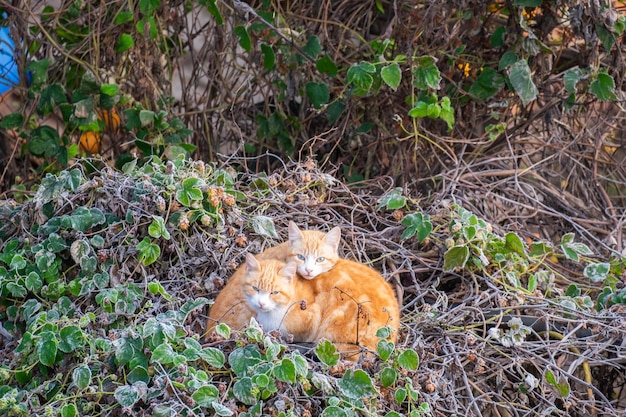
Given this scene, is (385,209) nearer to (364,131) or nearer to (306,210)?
(306,210)

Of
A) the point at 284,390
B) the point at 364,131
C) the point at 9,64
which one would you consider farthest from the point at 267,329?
the point at 9,64

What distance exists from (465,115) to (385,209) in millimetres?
949

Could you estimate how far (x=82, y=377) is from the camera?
9.17 feet

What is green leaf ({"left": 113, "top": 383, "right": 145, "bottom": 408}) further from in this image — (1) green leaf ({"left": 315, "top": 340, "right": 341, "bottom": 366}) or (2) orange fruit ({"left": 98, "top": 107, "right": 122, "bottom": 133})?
(2) orange fruit ({"left": 98, "top": 107, "right": 122, "bottom": 133})

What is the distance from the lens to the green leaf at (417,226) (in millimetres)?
3613

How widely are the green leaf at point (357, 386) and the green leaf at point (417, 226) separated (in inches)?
37.3

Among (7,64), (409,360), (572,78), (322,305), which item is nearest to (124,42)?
(7,64)

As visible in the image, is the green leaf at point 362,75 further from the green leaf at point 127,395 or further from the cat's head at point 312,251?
the green leaf at point 127,395

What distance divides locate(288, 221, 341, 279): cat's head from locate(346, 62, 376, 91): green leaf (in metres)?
0.99

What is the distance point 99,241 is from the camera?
3.40 m

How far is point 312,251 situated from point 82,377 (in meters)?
0.97

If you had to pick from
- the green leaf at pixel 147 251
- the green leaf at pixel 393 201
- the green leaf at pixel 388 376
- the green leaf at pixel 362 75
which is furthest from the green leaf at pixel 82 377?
the green leaf at pixel 362 75

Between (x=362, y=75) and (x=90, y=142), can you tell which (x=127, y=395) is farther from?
(x=90, y=142)

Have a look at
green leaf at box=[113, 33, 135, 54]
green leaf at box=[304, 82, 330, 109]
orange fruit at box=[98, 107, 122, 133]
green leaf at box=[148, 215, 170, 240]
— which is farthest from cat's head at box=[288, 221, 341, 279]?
orange fruit at box=[98, 107, 122, 133]
